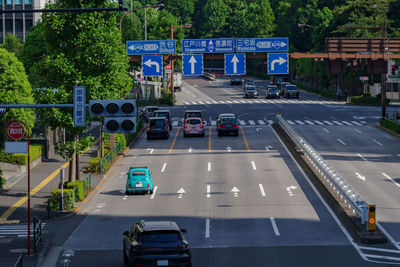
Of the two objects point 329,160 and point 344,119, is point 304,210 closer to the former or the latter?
point 329,160

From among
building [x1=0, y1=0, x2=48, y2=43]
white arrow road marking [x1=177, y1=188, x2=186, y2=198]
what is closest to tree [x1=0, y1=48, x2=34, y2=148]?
white arrow road marking [x1=177, y1=188, x2=186, y2=198]

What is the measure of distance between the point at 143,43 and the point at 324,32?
7705 cm

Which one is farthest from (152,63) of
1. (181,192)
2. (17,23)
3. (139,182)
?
(17,23)

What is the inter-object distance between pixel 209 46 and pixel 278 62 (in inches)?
291

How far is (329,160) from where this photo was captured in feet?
175

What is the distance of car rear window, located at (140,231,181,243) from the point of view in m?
22.2

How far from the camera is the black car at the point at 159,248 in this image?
21.8 m

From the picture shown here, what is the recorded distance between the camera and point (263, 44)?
61719 mm

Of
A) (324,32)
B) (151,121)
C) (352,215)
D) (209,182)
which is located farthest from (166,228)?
(324,32)

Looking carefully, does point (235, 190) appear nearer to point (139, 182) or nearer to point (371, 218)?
point (139, 182)

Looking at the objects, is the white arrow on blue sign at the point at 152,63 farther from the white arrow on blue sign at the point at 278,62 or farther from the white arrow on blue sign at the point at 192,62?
the white arrow on blue sign at the point at 278,62

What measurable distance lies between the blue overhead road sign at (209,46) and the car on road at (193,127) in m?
6.69

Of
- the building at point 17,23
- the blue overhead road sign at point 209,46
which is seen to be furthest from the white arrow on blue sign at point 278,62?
the building at point 17,23

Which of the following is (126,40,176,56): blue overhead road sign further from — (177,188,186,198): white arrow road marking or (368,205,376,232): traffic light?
(368,205,376,232): traffic light
